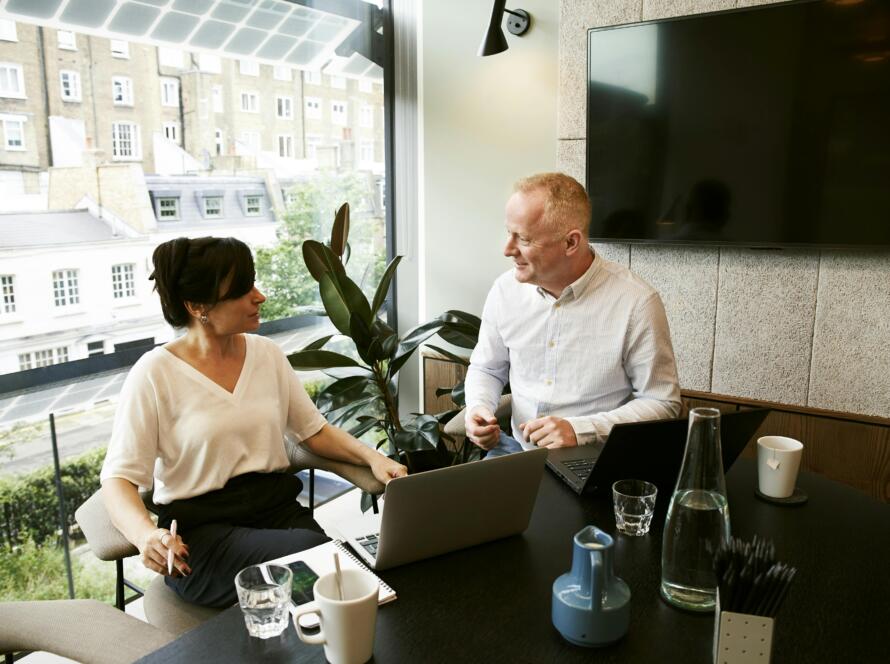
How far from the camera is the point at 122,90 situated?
2379 mm

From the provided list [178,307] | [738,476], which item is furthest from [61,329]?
[738,476]

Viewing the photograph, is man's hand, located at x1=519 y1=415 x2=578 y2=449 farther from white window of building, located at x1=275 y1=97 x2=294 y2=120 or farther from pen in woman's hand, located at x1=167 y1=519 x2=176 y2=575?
white window of building, located at x1=275 y1=97 x2=294 y2=120

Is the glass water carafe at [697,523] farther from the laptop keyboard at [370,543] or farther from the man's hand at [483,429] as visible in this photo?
the man's hand at [483,429]

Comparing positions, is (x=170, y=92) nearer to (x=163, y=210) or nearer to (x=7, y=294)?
(x=163, y=210)

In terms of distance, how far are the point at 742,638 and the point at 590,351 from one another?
1184 mm

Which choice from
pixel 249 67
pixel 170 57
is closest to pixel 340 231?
pixel 249 67

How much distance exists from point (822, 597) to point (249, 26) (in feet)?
8.77

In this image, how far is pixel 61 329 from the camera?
2.28 m

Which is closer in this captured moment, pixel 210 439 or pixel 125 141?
pixel 210 439

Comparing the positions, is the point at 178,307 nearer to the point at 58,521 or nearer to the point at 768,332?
the point at 58,521

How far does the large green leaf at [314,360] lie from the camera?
8.75 ft

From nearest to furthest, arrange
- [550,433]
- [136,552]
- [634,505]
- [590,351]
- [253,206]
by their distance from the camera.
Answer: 1. [634,505]
2. [136,552]
3. [550,433]
4. [590,351]
5. [253,206]

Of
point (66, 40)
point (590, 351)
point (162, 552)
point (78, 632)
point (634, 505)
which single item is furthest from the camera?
point (66, 40)

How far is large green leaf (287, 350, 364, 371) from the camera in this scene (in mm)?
2666
